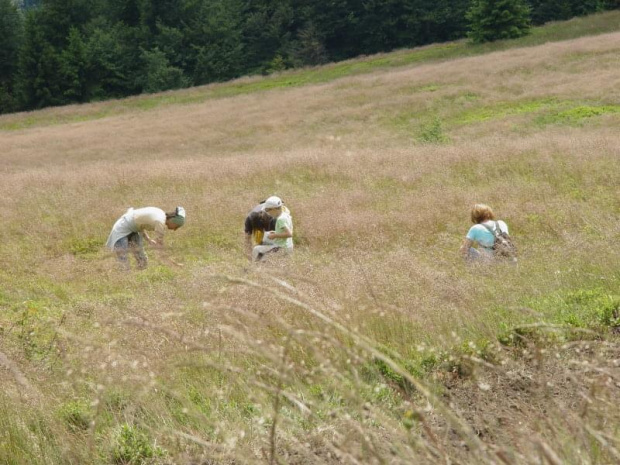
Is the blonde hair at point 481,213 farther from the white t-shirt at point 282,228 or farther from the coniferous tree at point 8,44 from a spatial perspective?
the coniferous tree at point 8,44

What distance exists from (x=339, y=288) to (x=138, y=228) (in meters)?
5.08

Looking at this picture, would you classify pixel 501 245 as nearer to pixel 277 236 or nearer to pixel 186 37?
pixel 277 236

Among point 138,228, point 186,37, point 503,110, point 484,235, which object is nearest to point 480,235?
point 484,235

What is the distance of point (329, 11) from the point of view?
5884cm

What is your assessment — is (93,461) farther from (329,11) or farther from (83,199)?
(329,11)

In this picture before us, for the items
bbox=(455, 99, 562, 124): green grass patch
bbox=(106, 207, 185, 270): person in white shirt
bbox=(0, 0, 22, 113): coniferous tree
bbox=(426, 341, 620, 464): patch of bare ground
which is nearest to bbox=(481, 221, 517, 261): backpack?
bbox=(426, 341, 620, 464): patch of bare ground

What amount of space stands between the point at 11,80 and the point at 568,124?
174 feet

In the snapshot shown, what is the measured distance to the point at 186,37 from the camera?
56.7m

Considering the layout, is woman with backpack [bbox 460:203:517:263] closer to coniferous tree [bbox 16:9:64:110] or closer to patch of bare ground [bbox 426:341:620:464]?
patch of bare ground [bbox 426:341:620:464]

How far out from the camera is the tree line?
54188 mm

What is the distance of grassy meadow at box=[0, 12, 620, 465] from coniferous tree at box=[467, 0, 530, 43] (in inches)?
353

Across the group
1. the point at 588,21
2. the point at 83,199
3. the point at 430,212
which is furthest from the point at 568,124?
the point at 588,21

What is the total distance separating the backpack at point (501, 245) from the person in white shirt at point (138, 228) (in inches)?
171

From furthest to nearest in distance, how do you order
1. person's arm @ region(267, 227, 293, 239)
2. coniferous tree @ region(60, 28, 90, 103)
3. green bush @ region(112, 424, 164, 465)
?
coniferous tree @ region(60, 28, 90, 103)
person's arm @ region(267, 227, 293, 239)
green bush @ region(112, 424, 164, 465)
